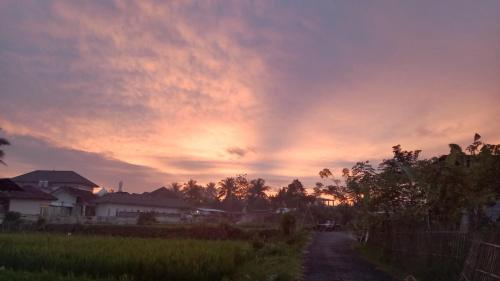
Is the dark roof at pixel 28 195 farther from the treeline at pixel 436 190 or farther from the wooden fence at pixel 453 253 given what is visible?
the wooden fence at pixel 453 253

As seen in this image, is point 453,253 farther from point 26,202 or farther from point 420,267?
point 26,202

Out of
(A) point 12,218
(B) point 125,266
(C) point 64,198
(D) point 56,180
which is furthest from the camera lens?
(D) point 56,180

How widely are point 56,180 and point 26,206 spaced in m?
21.0

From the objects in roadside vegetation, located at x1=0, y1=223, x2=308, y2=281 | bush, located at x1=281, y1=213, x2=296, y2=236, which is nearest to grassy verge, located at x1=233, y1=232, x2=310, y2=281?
roadside vegetation, located at x1=0, y1=223, x2=308, y2=281

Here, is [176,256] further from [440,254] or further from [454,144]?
[454,144]

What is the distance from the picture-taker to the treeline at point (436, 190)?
15.3 m

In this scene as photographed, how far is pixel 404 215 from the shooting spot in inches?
786

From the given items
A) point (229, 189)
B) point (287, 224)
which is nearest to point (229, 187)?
point (229, 189)

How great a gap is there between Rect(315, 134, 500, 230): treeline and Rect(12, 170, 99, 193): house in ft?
179

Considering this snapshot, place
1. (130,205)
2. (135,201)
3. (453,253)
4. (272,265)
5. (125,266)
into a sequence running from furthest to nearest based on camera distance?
(135,201) < (130,205) < (272,265) < (125,266) < (453,253)

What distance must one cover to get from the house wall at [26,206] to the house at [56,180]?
648 inches

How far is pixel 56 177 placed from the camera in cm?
7288

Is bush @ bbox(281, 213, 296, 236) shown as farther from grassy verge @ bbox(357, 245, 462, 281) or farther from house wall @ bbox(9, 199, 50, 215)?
house wall @ bbox(9, 199, 50, 215)

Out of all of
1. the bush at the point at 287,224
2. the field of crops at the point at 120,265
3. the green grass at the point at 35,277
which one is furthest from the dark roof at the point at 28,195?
the green grass at the point at 35,277
